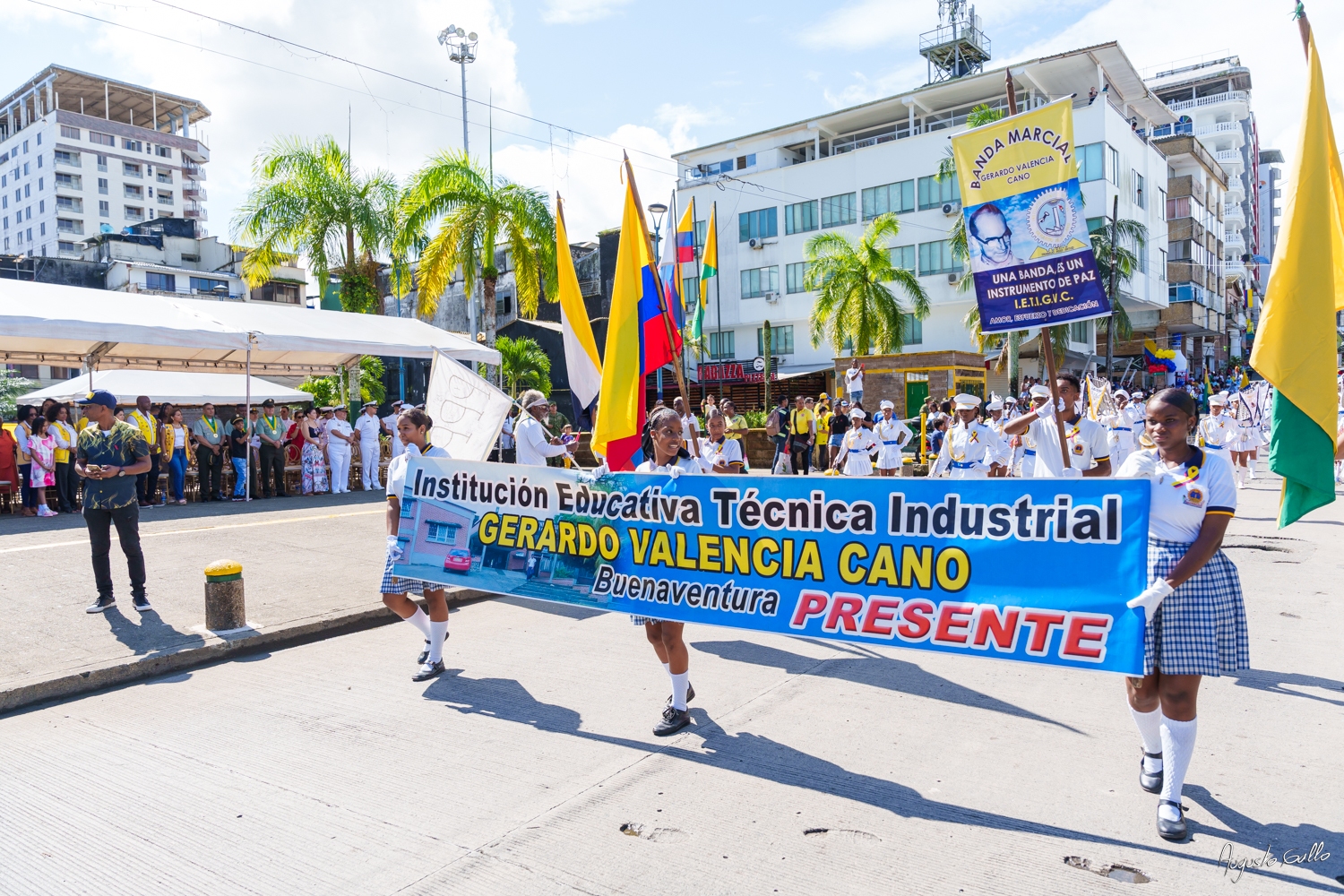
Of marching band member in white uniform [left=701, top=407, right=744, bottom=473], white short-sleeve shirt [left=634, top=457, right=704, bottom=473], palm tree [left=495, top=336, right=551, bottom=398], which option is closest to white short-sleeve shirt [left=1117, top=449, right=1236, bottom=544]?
white short-sleeve shirt [left=634, top=457, right=704, bottom=473]

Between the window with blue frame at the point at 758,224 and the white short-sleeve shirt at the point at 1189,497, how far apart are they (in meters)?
42.4

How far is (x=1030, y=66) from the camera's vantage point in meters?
38.4

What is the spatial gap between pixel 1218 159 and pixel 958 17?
110 ft

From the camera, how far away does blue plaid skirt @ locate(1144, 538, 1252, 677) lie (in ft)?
11.9

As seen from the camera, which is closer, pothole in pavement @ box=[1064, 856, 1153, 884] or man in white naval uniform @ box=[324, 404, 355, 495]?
pothole in pavement @ box=[1064, 856, 1153, 884]

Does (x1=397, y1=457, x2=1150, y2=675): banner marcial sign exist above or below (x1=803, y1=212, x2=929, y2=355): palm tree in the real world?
below

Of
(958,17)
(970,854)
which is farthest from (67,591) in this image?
(958,17)

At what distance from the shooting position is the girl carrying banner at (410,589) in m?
6.16

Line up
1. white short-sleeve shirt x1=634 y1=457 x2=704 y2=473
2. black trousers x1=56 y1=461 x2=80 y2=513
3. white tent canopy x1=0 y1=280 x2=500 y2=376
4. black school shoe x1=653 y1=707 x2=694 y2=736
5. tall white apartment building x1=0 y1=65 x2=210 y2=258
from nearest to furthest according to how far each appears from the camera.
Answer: black school shoe x1=653 y1=707 x2=694 y2=736, white short-sleeve shirt x1=634 y1=457 x2=704 y2=473, white tent canopy x1=0 y1=280 x2=500 y2=376, black trousers x1=56 y1=461 x2=80 y2=513, tall white apartment building x1=0 y1=65 x2=210 y2=258

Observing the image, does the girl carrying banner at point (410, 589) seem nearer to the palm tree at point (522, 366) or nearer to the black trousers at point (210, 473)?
the black trousers at point (210, 473)

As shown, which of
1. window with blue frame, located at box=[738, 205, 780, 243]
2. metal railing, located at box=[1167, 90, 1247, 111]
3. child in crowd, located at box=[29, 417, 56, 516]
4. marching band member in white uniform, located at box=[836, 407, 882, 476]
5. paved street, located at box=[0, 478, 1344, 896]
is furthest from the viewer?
metal railing, located at box=[1167, 90, 1247, 111]

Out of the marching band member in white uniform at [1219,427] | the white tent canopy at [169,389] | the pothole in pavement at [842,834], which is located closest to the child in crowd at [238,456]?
the white tent canopy at [169,389]

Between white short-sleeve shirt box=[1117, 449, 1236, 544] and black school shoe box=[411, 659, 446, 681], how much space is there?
4.50m

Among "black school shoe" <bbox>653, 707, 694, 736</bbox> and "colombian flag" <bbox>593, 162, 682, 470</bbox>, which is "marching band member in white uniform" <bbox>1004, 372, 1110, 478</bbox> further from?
"black school shoe" <bbox>653, 707, 694, 736</bbox>
